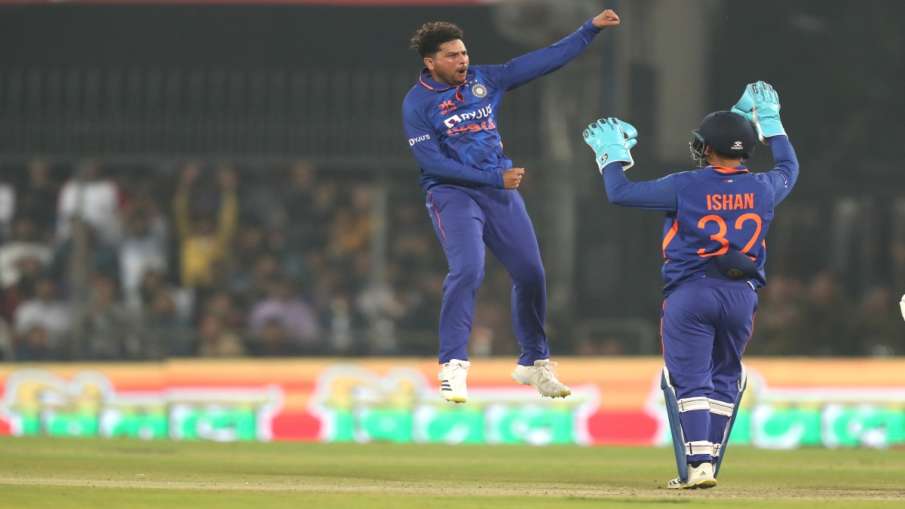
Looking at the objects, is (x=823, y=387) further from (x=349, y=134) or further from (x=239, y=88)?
(x=239, y=88)

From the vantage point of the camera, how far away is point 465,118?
9578 mm

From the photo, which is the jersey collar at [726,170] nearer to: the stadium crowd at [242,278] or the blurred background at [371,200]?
the blurred background at [371,200]

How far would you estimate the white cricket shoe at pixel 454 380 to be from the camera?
9.46 metres

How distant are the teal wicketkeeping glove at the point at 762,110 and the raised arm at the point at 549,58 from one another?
30.5 inches

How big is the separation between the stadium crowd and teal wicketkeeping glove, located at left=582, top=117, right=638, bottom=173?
290 inches

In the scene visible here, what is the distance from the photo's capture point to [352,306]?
16531mm

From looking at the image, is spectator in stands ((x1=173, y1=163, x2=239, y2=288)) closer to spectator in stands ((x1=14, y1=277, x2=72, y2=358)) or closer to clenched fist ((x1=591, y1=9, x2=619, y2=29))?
spectator in stands ((x1=14, y1=277, x2=72, y2=358))

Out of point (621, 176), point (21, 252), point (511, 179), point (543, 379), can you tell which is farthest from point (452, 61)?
point (21, 252)

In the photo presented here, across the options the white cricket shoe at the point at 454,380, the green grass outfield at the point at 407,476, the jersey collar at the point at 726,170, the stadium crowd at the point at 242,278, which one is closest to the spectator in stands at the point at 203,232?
the stadium crowd at the point at 242,278

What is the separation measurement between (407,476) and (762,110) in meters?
2.65

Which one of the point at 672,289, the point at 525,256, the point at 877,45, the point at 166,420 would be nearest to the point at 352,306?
the point at 166,420

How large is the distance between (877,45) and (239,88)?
5834mm

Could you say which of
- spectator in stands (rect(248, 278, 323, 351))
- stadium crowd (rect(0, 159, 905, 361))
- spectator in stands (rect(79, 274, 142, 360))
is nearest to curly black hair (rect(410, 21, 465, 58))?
stadium crowd (rect(0, 159, 905, 361))

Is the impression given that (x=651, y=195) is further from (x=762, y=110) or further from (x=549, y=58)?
(x=549, y=58)
